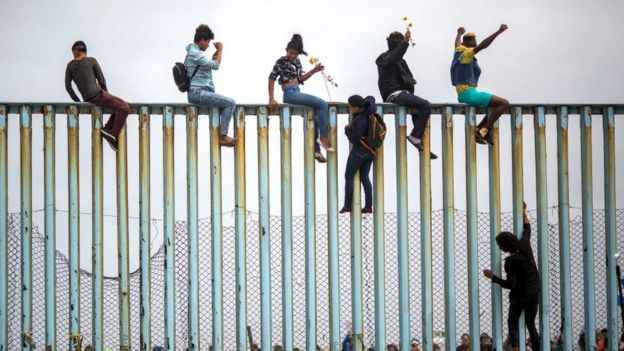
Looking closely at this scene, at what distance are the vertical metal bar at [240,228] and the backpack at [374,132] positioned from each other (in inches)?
60.1

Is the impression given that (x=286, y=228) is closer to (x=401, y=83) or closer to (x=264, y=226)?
(x=264, y=226)

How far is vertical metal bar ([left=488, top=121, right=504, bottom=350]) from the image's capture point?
18.5 meters

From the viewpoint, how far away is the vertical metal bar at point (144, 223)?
17.9 meters

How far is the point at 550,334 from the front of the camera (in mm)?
18703

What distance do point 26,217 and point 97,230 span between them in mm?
870

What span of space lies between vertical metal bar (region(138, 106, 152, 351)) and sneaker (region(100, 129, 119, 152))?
302 millimetres

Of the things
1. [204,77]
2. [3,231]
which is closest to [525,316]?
[204,77]

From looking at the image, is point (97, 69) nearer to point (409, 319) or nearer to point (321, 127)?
point (321, 127)

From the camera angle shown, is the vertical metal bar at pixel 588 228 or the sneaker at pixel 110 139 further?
the vertical metal bar at pixel 588 228

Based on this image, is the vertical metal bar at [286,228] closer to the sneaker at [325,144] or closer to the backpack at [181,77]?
the sneaker at [325,144]

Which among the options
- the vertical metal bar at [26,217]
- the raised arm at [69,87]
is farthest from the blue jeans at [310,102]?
the vertical metal bar at [26,217]

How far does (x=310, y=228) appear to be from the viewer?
1816 centimetres

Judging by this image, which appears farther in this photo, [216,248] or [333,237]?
[333,237]

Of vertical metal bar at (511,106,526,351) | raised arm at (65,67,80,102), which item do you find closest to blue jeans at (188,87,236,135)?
raised arm at (65,67,80,102)
